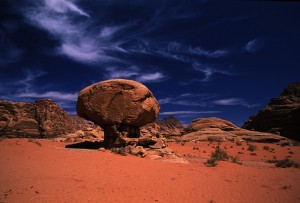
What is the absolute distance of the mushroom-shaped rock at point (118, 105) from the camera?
15.4m

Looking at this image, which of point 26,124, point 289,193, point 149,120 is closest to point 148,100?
point 149,120

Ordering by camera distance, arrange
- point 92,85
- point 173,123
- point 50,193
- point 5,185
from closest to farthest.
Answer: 1. point 50,193
2. point 5,185
3. point 92,85
4. point 173,123

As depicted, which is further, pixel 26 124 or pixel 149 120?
pixel 26 124

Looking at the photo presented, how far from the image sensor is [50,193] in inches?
192

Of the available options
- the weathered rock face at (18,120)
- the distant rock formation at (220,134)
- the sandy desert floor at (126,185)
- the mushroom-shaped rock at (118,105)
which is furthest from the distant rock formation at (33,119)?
the sandy desert floor at (126,185)

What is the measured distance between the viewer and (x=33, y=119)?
133ft

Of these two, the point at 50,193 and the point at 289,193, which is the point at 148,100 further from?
the point at 50,193

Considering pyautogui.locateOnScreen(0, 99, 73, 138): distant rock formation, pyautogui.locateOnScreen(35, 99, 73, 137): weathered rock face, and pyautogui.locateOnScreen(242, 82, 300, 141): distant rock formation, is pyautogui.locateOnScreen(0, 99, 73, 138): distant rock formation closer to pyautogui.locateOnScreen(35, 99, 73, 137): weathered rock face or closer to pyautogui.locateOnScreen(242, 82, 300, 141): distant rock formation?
pyautogui.locateOnScreen(35, 99, 73, 137): weathered rock face

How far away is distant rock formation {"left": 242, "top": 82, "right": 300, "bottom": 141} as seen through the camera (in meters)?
32.0

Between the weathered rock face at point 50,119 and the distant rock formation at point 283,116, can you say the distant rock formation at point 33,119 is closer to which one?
the weathered rock face at point 50,119

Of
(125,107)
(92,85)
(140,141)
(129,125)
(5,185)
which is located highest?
(92,85)

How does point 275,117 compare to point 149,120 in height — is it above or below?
above

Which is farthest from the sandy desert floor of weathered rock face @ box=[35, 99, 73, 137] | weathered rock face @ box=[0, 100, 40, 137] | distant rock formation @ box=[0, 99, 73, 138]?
weathered rock face @ box=[0, 100, 40, 137]

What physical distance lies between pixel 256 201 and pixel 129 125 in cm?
1110
